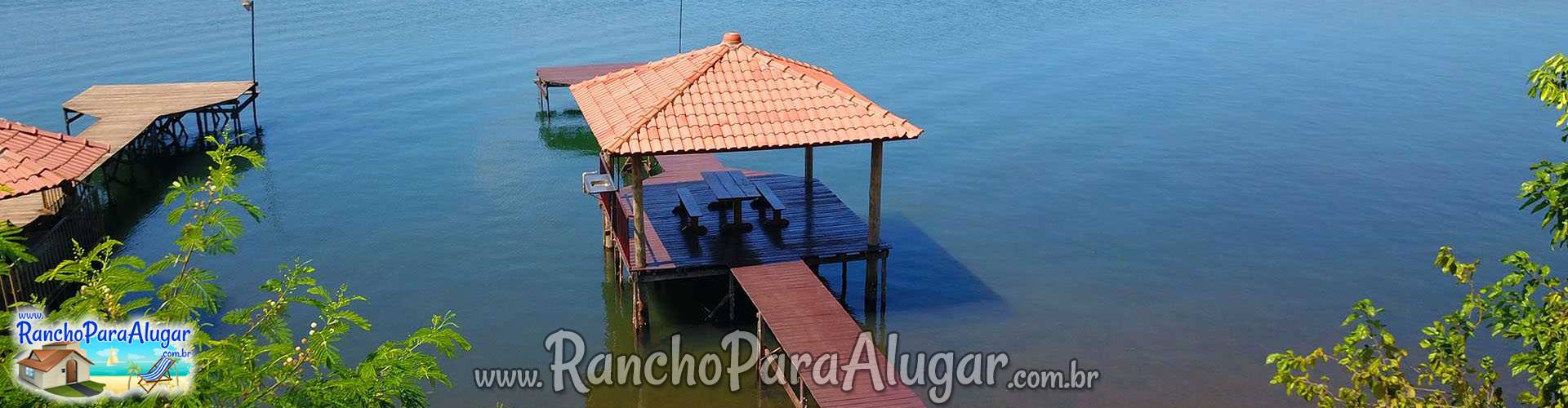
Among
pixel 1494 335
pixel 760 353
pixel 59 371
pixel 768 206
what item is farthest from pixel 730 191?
pixel 59 371

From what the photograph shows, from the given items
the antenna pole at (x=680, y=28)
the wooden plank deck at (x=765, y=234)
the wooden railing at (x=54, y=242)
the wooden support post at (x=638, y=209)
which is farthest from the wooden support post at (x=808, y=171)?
the antenna pole at (x=680, y=28)

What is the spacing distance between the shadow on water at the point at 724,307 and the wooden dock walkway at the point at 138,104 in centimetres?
1253

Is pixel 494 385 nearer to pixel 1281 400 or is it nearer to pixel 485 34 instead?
pixel 1281 400

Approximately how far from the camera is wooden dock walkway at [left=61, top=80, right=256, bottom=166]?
89.8 ft

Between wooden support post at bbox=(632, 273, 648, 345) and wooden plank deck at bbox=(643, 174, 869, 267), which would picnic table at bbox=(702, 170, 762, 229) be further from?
wooden support post at bbox=(632, 273, 648, 345)

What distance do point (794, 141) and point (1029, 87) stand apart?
2125 cm

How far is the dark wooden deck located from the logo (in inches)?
431

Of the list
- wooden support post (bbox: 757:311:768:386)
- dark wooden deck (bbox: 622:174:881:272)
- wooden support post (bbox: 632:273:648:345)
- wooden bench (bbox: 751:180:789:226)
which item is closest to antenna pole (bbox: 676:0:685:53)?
dark wooden deck (bbox: 622:174:881:272)

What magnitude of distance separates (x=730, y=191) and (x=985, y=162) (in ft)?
35.4

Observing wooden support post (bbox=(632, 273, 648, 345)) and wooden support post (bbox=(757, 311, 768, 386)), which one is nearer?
wooden support post (bbox=(757, 311, 768, 386))

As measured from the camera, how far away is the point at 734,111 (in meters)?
18.3

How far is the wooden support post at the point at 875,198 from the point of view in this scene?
1864 centimetres

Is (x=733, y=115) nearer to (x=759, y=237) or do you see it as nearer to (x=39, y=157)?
(x=759, y=237)

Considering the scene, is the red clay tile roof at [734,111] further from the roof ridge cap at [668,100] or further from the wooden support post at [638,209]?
the wooden support post at [638,209]
